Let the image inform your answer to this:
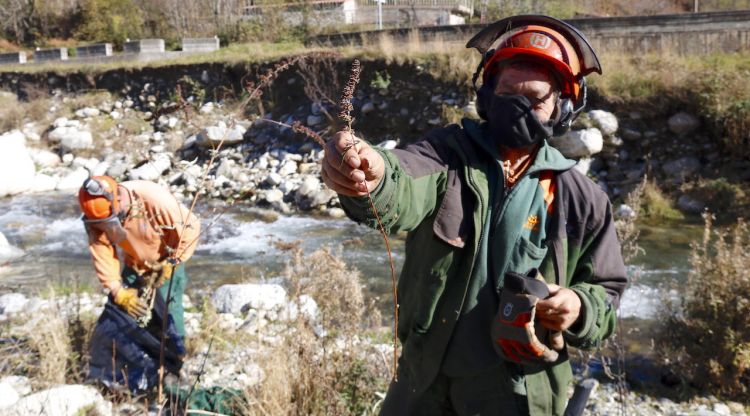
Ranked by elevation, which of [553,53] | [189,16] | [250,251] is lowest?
[250,251]

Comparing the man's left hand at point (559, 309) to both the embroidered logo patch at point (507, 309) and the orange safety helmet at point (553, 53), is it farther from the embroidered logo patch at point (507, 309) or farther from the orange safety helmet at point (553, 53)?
the orange safety helmet at point (553, 53)

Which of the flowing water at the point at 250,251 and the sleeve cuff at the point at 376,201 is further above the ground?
the sleeve cuff at the point at 376,201

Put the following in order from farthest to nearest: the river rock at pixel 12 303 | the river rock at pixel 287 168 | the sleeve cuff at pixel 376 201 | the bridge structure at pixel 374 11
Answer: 1. the bridge structure at pixel 374 11
2. the river rock at pixel 287 168
3. the river rock at pixel 12 303
4. the sleeve cuff at pixel 376 201

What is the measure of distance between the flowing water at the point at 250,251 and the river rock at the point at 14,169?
1.35 meters

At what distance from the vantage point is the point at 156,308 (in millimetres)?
3986

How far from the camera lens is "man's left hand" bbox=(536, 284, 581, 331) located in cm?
162

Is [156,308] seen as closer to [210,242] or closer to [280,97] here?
[210,242]

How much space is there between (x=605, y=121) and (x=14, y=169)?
11.5m

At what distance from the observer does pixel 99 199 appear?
350cm

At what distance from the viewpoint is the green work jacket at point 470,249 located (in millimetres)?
1697

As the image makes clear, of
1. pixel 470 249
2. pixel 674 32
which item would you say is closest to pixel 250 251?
pixel 470 249

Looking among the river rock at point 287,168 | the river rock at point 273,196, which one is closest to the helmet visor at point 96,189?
the river rock at point 273,196

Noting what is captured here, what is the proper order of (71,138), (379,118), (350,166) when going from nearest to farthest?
(350,166) → (379,118) → (71,138)

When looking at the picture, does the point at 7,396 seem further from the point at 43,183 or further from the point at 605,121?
the point at 43,183
